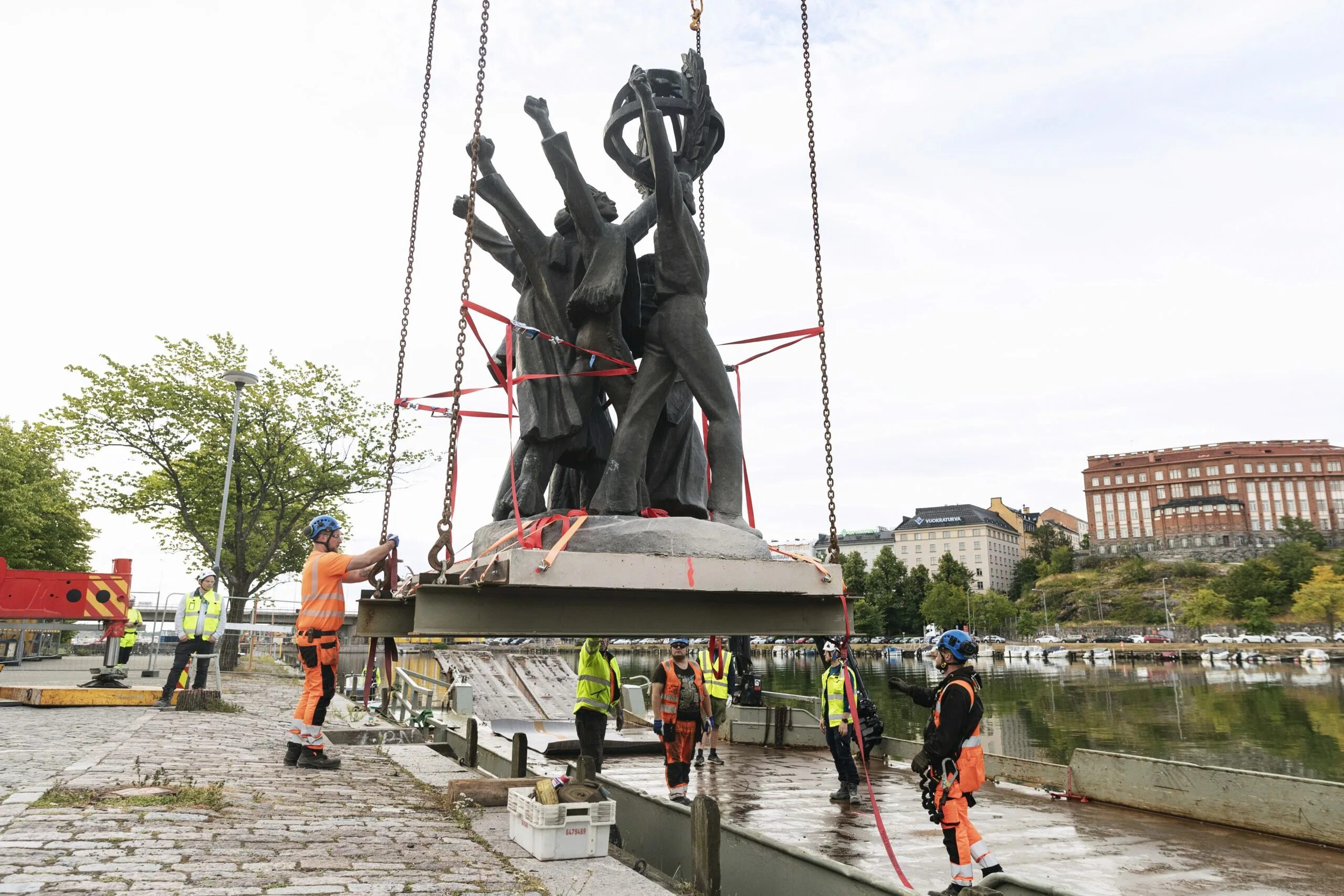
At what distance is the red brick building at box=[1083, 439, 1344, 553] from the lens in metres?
118

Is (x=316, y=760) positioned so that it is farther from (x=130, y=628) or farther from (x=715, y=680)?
(x=130, y=628)

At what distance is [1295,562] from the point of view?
92.2m

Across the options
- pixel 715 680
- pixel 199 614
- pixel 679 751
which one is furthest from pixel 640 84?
pixel 199 614

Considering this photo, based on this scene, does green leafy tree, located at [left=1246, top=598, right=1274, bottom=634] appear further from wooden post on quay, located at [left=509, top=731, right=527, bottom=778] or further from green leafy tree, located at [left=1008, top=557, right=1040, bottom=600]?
wooden post on quay, located at [left=509, top=731, right=527, bottom=778]

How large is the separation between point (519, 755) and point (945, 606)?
98.6 meters

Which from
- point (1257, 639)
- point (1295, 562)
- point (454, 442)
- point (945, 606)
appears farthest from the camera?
point (945, 606)

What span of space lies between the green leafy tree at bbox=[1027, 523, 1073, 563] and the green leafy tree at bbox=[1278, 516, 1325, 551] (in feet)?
83.5

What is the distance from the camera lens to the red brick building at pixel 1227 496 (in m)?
118

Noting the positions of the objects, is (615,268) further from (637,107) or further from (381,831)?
(381,831)

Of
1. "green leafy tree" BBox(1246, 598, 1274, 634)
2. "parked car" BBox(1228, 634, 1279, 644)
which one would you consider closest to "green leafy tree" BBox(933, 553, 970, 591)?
"parked car" BBox(1228, 634, 1279, 644)

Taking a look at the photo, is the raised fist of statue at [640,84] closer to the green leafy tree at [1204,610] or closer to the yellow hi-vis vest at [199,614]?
the yellow hi-vis vest at [199,614]

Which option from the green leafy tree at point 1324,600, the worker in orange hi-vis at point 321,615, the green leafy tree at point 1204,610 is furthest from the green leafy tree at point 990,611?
the worker in orange hi-vis at point 321,615

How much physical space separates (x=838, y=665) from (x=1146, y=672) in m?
61.7

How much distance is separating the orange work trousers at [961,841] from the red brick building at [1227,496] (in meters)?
130
